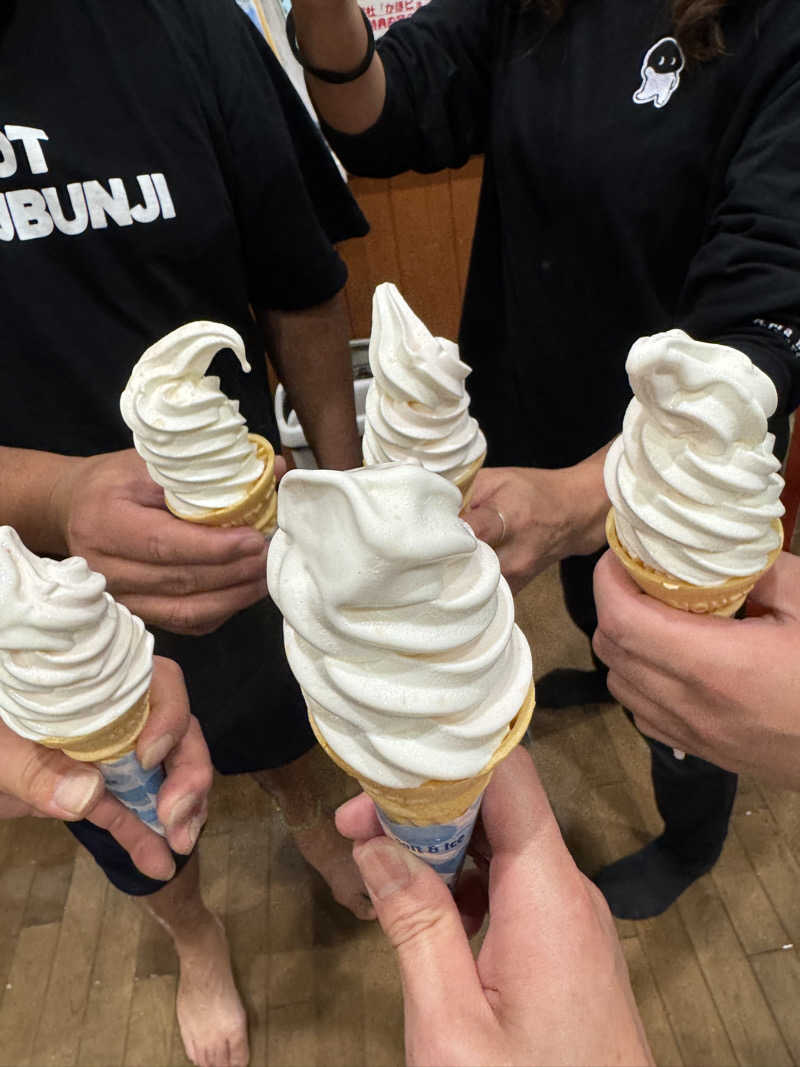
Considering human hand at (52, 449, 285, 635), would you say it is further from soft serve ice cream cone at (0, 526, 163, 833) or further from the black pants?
the black pants

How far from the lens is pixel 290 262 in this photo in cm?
179

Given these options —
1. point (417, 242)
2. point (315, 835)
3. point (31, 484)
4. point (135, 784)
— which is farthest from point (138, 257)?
point (417, 242)

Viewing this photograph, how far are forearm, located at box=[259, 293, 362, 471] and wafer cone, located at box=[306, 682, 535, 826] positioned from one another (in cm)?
124

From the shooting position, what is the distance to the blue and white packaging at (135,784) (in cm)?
142

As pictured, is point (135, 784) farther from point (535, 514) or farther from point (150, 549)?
point (535, 514)

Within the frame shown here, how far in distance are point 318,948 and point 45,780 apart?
134 centimetres

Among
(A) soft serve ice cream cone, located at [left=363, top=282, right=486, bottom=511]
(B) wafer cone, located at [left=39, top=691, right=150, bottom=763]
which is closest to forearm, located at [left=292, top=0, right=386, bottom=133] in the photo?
(A) soft serve ice cream cone, located at [left=363, top=282, right=486, bottom=511]

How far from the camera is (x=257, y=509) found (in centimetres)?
172

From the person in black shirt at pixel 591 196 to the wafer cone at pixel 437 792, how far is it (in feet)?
1.94

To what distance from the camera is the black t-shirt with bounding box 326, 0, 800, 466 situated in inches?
51.3

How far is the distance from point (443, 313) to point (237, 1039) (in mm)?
3517

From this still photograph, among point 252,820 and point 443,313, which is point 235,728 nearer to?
point 252,820

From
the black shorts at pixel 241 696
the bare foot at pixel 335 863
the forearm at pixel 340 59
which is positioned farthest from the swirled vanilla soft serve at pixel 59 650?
the forearm at pixel 340 59

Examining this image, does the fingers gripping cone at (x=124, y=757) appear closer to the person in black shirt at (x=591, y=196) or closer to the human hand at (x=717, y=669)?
the person in black shirt at (x=591, y=196)
